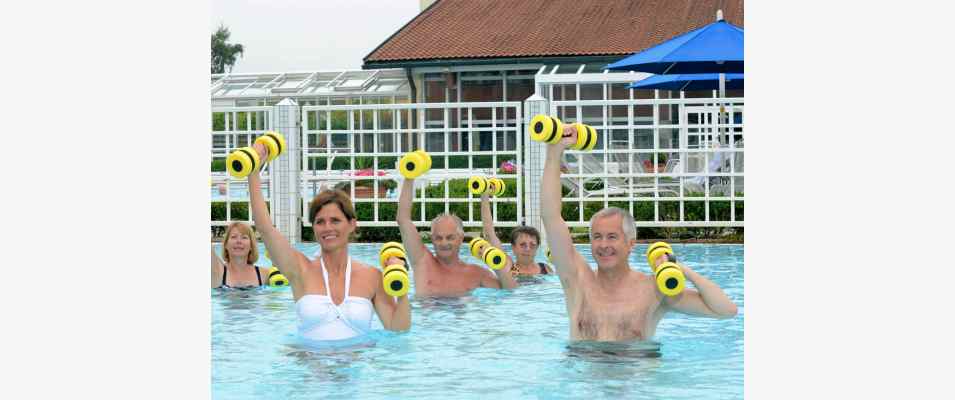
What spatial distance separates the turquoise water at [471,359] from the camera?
502 centimetres

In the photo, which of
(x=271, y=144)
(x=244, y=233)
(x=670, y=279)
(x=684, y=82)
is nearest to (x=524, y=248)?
(x=244, y=233)

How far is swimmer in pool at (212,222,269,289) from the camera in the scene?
809 centimetres

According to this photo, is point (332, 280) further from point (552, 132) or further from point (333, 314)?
point (552, 132)

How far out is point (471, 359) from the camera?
588 centimetres

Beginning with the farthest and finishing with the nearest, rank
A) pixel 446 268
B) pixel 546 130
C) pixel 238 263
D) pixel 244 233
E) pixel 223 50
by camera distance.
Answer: pixel 223 50
pixel 238 263
pixel 244 233
pixel 446 268
pixel 546 130

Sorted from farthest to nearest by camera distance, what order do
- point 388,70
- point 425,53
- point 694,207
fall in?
1. point 388,70
2. point 425,53
3. point 694,207

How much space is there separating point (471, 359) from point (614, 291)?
94cm

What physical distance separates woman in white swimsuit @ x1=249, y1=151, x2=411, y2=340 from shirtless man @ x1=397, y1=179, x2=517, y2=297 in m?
1.62

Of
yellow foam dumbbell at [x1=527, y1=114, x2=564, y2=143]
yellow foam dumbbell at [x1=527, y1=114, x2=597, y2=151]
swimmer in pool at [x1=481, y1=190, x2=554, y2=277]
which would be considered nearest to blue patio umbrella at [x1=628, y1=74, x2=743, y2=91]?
swimmer in pool at [x1=481, y1=190, x2=554, y2=277]
